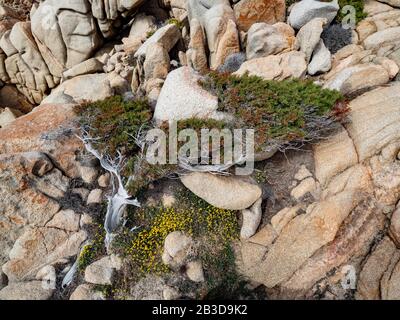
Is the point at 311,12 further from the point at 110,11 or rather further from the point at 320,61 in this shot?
the point at 110,11

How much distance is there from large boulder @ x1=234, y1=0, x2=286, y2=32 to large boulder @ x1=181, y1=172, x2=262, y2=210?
8.13m

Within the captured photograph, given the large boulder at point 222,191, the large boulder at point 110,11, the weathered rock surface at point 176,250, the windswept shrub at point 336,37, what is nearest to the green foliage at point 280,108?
the large boulder at point 222,191

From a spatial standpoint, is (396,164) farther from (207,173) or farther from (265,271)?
(207,173)

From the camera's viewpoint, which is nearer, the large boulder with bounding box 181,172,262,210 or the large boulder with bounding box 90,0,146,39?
the large boulder with bounding box 181,172,262,210

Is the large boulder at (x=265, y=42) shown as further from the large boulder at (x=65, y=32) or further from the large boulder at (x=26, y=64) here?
the large boulder at (x=26, y=64)

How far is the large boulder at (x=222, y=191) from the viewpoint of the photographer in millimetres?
7598

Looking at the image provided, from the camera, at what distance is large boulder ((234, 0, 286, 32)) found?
11812 millimetres

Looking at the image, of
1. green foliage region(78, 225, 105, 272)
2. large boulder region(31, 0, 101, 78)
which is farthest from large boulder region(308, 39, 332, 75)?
large boulder region(31, 0, 101, 78)

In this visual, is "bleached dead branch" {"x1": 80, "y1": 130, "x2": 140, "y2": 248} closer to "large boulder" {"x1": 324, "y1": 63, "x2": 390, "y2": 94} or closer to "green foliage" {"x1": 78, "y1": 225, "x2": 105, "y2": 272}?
"green foliage" {"x1": 78, "y1": 225, "x2": 105, "y2": 272}

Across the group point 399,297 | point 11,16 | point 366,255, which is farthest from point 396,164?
point 11,16

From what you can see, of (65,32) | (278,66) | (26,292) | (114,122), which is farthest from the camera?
(65,32)

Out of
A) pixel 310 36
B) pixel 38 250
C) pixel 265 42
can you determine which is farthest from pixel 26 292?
pixel 310 36

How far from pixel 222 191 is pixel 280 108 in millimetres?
2940

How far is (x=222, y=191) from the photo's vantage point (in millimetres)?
7598
